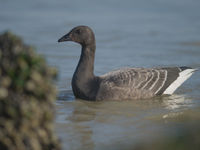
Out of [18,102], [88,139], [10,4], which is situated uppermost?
[10,4]

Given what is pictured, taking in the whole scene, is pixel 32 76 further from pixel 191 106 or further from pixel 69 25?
pixel 69 25

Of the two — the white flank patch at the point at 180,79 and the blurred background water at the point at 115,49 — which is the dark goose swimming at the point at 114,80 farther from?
the blurred background water at the point at 115,49

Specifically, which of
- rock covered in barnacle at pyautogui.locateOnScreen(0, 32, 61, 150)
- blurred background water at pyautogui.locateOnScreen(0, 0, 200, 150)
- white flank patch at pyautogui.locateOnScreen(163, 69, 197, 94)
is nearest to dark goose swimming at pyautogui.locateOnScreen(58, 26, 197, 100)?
white flank patch at pyautogui.locateOnScreen(163, 69, 197, 94)

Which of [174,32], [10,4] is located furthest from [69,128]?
[10,4]

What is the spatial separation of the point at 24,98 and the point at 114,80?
5584mm

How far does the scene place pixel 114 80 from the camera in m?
11.2

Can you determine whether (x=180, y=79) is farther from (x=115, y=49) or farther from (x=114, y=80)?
(x=115, y=49)

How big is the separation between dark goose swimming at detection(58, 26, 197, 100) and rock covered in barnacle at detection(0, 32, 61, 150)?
5.12 m

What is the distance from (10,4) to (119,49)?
806cm

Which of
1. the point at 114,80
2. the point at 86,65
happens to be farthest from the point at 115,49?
the point at 114,80

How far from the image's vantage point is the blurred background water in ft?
28.5

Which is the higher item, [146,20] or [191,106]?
[146,20]

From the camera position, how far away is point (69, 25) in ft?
62.9

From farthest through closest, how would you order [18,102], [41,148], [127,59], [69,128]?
[127,59] → [69,128] → [41,148] → [18,102]
